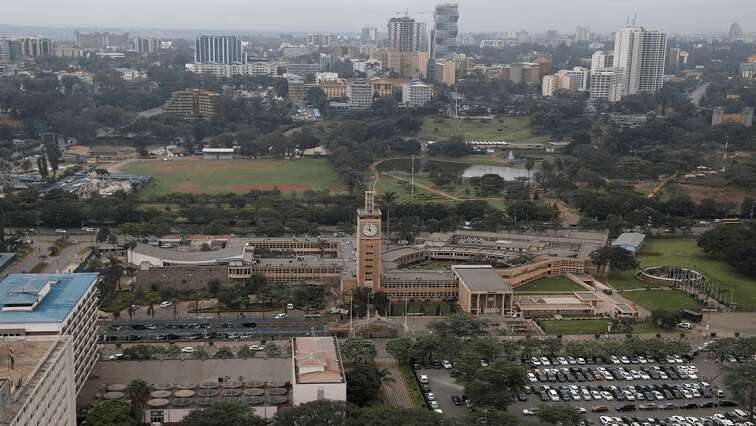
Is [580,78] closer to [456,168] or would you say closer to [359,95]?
[359,95]

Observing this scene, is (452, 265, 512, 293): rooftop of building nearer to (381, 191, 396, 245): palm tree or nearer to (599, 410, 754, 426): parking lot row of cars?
(381, 191, 396, 245): palm tree

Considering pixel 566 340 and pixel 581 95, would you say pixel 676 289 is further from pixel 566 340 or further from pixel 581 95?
pixel 581 95

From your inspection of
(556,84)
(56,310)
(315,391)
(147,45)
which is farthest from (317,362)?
(147,45)

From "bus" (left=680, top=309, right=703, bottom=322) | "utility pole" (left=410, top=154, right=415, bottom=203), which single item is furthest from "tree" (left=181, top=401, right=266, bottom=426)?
"utility pole" (left=410, top=154, right=415, bottom=203)

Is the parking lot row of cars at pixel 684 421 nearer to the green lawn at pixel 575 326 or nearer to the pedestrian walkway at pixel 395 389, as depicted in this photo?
the pedestrian walkway at pixel 395 389

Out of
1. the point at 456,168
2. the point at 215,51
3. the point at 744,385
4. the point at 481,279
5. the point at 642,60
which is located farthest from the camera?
the point at 215,51
